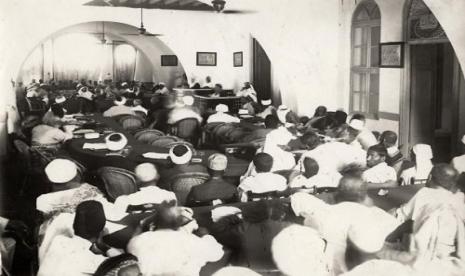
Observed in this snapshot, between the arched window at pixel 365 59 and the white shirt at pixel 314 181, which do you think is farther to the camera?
the arched window at pixel 365 59

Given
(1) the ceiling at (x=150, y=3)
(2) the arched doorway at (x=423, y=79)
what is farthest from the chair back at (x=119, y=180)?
(1) the ceiling at (x=150, y=3)

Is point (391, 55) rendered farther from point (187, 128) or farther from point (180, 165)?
point (180, 165)

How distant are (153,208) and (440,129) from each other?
621cm


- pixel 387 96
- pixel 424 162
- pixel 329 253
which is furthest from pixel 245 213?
pixel 387 96

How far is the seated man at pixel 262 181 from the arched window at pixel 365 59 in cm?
399

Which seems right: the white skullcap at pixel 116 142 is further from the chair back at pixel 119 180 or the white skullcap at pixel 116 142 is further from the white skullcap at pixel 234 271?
the white skullcap at pixel 234 271

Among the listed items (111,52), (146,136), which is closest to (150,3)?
(146,136)

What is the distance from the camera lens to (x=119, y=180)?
414cm

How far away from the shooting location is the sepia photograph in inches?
105

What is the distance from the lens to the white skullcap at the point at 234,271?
2379mm

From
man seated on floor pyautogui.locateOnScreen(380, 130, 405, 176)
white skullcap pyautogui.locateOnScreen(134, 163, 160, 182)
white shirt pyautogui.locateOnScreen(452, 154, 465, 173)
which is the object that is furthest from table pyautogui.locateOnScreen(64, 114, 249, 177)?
white shirt pyautogui.locateOnScreen(452, 154, 465, 173)

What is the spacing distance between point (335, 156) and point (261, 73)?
7.61 metres

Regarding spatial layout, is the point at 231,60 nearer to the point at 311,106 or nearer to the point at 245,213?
the point at 311,106

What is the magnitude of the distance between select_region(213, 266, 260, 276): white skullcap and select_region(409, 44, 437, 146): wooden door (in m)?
4.99
